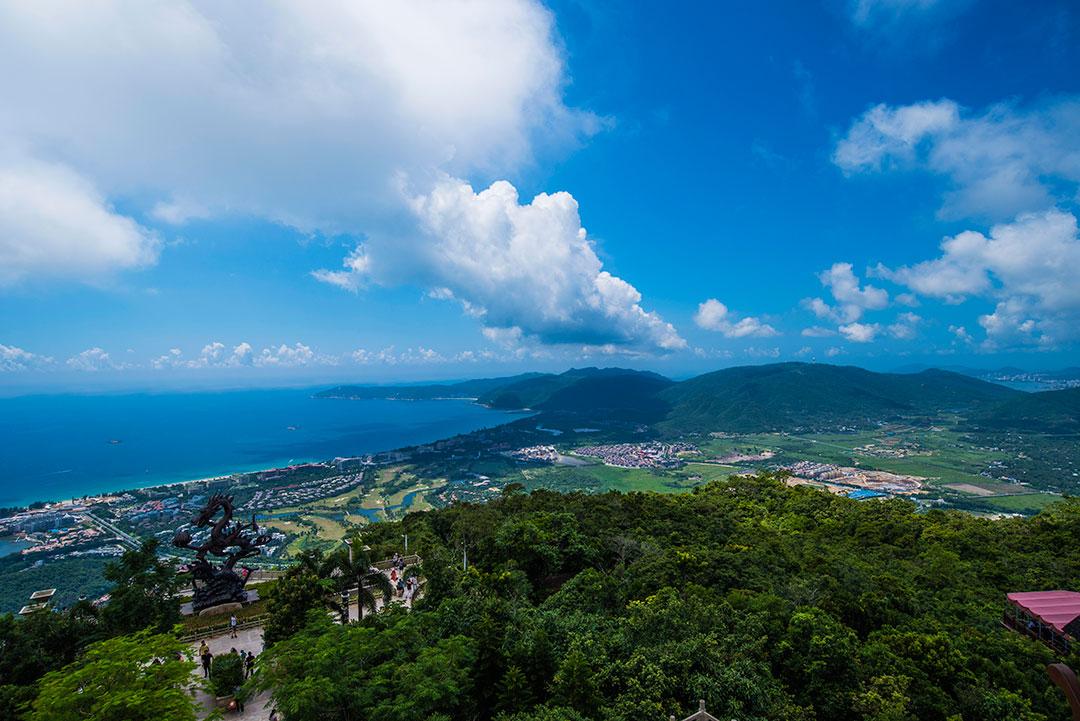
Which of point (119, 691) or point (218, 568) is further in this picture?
point (218, 568)

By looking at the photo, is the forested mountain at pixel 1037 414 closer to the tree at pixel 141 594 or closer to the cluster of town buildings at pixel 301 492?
the cluster of town buildings at pixel 301 492

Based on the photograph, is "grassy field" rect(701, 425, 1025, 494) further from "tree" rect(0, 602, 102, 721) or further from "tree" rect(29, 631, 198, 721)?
"tree" rect(0, 602, 102, 721)

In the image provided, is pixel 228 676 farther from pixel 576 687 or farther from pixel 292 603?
pixel 576 687

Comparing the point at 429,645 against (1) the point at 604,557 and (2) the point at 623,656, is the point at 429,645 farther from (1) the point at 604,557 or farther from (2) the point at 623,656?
(1) the point at 604,557

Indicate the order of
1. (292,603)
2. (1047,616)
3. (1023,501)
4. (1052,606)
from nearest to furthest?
(1047,616) → (292,603) → (1052,606) → (1023,501)

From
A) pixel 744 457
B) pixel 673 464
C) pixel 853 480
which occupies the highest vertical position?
pixel 853 480

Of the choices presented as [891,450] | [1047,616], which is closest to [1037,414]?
[891,450]

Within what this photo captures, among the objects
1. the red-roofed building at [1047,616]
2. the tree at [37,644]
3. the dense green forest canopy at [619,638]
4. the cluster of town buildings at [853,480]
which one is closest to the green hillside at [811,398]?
the cluster of town buildings at [853,480]
